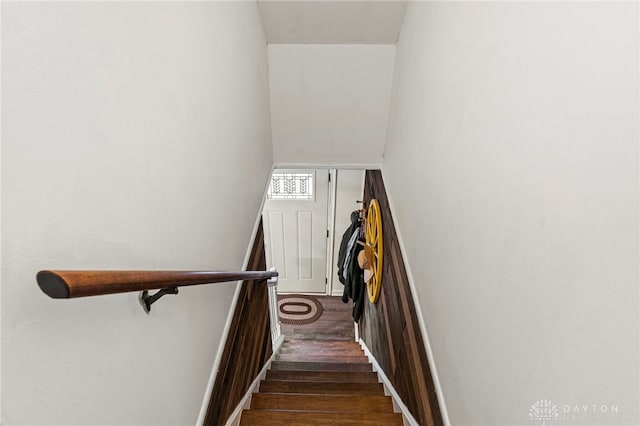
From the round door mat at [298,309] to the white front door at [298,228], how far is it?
0.13 m

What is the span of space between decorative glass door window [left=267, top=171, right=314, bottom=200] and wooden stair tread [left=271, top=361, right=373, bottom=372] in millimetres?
2270

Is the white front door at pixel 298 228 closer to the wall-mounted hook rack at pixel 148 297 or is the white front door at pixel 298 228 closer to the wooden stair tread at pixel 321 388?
the wooden stair tread at pixel 321 388

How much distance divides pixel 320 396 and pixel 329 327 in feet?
9.62

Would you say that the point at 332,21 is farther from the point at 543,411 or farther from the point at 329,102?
the point at 543,411

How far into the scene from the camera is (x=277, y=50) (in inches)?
103

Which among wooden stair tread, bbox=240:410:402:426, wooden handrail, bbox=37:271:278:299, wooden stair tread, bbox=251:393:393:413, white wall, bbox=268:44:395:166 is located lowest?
wooden stair tread, bbox=251:393:393:413

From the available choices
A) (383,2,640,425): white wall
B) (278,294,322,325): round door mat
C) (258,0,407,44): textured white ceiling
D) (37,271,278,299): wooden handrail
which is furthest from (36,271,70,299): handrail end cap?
(278,294,322,325): round door mat

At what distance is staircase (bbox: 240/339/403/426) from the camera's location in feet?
6.26

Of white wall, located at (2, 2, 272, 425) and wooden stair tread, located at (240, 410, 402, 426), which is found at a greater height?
white wall, located at (2, 2, 272, 425)

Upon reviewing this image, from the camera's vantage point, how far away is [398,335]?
2.24 metres

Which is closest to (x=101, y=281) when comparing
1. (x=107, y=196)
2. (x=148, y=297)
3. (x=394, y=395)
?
(x=107, y=196)

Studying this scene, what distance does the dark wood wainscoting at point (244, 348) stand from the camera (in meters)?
1.62

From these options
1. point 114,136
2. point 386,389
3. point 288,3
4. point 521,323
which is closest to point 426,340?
point 521,323

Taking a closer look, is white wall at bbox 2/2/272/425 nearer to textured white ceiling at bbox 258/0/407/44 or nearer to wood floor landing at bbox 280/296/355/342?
textured white ceiling at bbox 258/0/407/44
